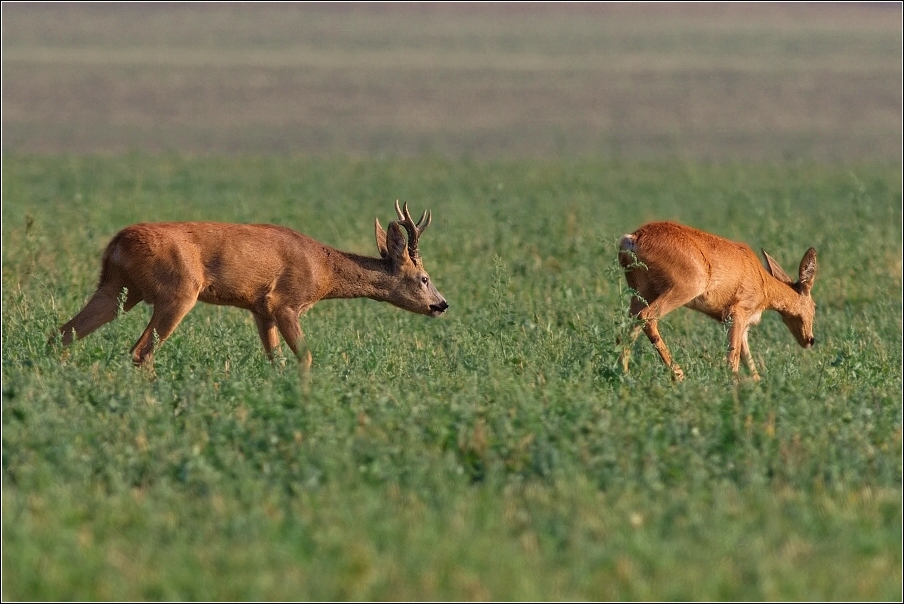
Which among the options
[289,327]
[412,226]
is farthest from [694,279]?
[289,327]

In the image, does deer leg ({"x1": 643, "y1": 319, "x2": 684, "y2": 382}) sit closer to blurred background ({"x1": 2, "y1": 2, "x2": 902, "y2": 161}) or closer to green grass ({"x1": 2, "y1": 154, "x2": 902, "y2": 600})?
green grass ({"x1": 2, "y1": 154, "x2": 902, "y2": 600})

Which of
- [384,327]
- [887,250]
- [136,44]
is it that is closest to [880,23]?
[136,44]

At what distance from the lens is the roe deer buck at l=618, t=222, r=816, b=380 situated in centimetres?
1134

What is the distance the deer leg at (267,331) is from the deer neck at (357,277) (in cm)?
66

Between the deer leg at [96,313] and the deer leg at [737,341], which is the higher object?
the deer leg at [96,313]

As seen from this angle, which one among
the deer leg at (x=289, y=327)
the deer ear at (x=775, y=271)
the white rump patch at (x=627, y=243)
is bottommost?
the deer leg at (x=289, y=327)

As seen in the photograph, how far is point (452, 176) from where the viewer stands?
3145cm

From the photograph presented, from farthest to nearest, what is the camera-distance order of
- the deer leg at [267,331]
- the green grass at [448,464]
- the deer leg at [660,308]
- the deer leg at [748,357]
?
the deer leg at [660,308] → the deer leg at [267,331] → the deer leg at [748,357] → the green grass at [448,464]

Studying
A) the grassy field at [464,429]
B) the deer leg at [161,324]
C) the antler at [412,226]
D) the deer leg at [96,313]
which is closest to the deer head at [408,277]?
the antler at [412,226]

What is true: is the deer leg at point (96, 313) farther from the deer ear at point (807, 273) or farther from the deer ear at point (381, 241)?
the deer ear at point (807, 273)

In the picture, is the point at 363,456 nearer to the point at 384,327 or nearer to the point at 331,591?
the point at 331,591

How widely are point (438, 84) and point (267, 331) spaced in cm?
5369

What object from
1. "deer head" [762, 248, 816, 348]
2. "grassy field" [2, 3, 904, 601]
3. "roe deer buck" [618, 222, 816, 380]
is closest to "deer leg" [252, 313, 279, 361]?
"grassy field" [2, 3, 904, 601]

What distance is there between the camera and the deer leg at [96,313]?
412 inches
